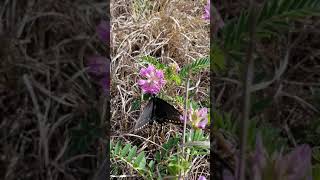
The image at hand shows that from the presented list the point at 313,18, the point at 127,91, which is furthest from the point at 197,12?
the point at 313,18

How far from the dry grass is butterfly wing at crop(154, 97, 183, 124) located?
16 centimetres

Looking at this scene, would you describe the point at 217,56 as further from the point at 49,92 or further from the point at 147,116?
the point at 147,116

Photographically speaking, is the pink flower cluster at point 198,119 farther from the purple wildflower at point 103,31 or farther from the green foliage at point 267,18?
the green foliage at point 267,18

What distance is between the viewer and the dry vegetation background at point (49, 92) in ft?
2.18

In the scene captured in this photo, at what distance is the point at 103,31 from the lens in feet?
2.11

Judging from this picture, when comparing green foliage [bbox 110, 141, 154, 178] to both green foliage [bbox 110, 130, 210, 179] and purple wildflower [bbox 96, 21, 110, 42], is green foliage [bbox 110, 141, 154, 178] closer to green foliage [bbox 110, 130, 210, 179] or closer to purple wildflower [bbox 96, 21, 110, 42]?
green foliage [bbox 110, 130, 210, 179]

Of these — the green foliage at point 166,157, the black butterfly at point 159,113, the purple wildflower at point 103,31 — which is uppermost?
the purple wildflower at point 103,31

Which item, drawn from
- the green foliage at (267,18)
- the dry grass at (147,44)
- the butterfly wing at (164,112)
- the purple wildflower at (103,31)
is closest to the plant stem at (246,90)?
the green foliage at (267,18)

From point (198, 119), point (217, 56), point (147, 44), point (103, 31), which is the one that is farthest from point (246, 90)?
point (147, 44)

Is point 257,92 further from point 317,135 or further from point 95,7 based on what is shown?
point 95,7

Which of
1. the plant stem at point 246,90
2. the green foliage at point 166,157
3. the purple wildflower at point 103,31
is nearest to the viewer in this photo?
the plant stem at point 246,90

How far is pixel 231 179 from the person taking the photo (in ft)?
1.57

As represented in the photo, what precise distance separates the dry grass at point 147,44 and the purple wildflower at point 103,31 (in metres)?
0.51

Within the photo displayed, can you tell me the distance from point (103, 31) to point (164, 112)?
15.3 inches
